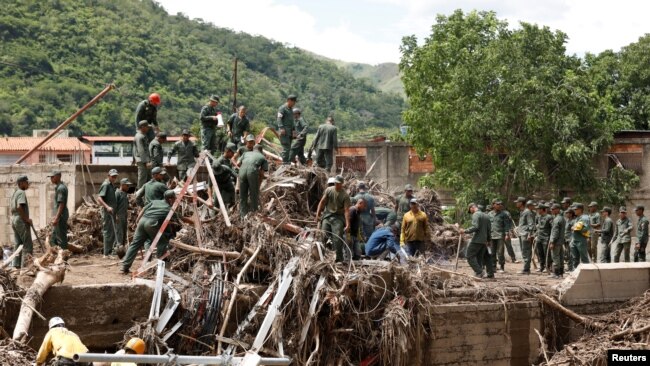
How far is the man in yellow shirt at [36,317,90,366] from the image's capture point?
1036 centimetres

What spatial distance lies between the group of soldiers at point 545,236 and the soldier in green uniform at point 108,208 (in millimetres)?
6131

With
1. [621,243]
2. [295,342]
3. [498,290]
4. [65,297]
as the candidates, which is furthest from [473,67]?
[65,297]

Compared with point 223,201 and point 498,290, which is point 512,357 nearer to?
point 498,290

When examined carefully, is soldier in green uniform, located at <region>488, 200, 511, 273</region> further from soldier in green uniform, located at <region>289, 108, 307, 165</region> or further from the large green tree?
the large green tree

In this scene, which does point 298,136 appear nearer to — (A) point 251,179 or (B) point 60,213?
(A) point 251,179

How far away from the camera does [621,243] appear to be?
67.4 feet

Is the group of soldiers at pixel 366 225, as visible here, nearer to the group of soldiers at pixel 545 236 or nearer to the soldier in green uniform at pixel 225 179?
the group of soldiers at pixel 545 236

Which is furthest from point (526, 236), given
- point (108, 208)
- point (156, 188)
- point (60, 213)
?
point (60, 213)

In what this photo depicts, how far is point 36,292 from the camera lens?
1245cm

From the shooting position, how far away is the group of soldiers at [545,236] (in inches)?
678

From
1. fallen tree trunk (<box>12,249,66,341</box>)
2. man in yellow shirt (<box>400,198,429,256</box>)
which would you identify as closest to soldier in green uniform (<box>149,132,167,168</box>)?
man in yellow shirt (<box>400,198,429,256</box>)

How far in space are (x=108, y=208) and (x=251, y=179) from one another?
9.25 ft

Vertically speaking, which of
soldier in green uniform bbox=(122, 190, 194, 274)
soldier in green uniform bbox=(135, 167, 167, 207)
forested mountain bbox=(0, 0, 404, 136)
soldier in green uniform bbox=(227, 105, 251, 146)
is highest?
forested mountain bbox=(0, 0, 404, 136)

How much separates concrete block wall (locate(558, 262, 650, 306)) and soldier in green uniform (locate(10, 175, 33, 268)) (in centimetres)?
883
